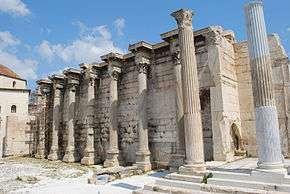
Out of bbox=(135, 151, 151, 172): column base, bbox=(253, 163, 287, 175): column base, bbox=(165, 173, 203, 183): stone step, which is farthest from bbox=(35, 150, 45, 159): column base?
bbox=(253, 163, 287, 175): column base

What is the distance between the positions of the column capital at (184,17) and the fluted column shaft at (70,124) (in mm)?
10016

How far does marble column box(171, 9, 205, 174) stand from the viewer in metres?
8.96

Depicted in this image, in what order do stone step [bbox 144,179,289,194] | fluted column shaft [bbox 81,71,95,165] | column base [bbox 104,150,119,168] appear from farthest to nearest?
1. fluted column shaft [bbox 81,71,95,165]
2. column base [bbox 104,150,119,168]
3. stone step [bbox 144,179,289,194]

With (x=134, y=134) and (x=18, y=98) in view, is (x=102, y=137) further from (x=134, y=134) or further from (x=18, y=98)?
(x=18, y=98)

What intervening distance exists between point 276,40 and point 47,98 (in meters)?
16.0

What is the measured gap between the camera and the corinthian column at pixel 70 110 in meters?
16.8

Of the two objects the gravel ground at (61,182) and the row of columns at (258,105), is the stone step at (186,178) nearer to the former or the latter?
the row of columns at (258,105)

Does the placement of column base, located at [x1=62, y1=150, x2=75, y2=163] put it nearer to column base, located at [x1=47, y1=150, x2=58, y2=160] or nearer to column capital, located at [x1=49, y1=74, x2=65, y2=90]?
column base, located at [x1=47, y1=150, x2=58, y2=160]

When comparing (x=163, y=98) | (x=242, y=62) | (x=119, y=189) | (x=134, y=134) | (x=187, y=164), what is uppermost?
(x=242, y=62)

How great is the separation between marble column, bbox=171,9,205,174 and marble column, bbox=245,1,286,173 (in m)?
2.02

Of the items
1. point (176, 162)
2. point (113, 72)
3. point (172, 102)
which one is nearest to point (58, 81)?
point (113, 72)

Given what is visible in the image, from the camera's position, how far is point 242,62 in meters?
12.7

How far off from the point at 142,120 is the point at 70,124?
20.1 ft

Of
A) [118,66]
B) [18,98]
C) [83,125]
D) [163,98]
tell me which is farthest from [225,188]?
[18,98]
